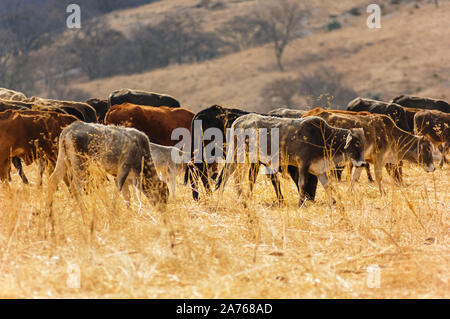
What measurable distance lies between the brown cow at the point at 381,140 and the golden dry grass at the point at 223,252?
2990 mm

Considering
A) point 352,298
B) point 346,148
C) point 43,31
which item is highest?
point 43,31

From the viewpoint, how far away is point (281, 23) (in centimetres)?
6494

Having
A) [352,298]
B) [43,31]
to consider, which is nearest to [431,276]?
[352,298]

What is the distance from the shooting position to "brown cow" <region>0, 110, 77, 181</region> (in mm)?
8578

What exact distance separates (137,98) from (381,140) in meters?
7.62

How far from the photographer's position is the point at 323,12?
72.9 m

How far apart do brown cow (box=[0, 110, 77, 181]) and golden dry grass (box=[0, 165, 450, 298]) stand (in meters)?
1.33

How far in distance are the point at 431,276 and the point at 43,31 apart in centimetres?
6608

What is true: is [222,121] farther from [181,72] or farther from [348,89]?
[181,72]

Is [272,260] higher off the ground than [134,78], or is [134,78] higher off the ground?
[134,78]

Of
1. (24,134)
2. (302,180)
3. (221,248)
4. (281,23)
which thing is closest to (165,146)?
(24,134)

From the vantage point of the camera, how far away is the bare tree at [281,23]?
203ft

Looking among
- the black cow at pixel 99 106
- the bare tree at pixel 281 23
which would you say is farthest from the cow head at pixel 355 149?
the bare tree at pixel 281 23

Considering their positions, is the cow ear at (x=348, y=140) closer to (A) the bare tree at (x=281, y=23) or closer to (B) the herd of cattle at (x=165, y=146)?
(B) the herd of cattle at (x=165, y=146)
